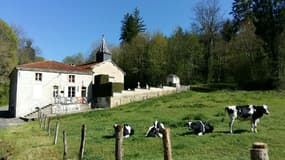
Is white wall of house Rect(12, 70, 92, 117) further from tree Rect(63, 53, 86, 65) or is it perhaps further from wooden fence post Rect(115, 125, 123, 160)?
tree Rect(63, 53, 86, 65)

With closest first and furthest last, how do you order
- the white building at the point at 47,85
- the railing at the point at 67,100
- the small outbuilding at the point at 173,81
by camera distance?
the white building at the point at 47,85, the railing at the point at 67,100, the small outbuilding at the point at 173,81

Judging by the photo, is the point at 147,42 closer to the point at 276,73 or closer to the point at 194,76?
the point at 194,76

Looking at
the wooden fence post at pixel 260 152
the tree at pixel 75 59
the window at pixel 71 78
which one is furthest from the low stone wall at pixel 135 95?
the tree at pixel 75 59

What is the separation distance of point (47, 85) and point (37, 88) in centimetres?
148

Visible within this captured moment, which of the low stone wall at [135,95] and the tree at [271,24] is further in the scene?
the tree at [271,24]

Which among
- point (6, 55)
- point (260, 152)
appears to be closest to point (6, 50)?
point (6, 55)

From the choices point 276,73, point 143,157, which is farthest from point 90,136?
A: point 276,73

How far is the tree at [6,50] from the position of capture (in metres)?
56.4

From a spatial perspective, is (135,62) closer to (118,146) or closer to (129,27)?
(129,27)

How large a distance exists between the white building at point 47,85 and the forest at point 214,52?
1262 cm

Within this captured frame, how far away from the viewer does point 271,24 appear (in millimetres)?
47844

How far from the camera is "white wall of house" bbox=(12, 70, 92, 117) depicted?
41812mm

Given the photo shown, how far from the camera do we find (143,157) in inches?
459

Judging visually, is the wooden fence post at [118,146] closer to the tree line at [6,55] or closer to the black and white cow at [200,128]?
the black and white cow at [200,128]
